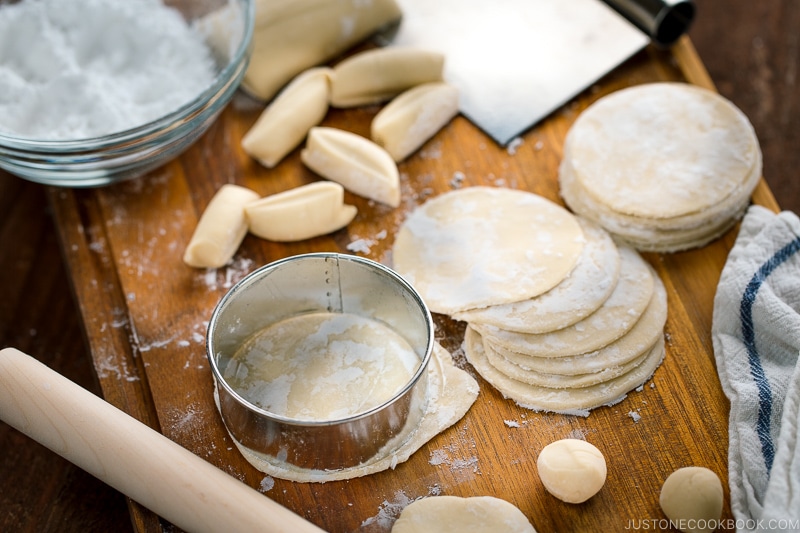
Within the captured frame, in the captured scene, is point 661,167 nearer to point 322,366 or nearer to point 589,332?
point 589,332

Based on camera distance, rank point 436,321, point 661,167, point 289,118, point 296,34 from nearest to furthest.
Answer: point 436,321, point 661,167, point 289,118, point 296,34

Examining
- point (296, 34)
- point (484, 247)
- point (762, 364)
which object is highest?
point (296, 34)

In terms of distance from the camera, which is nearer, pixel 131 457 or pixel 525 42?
pixel 131 457

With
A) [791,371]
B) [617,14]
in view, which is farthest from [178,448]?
[617,14]

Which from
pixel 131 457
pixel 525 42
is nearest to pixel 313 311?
pixel 131 457

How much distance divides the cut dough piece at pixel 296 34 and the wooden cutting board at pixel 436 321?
0.08 meters

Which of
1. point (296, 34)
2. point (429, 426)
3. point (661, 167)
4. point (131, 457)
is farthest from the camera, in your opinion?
point (296, 34)

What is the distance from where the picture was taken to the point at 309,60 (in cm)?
171

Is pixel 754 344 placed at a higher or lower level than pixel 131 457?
lower

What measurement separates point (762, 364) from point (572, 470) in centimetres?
34

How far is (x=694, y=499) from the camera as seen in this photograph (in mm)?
1091

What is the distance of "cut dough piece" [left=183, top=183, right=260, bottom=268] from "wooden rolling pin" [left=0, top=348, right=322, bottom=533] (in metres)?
0.32

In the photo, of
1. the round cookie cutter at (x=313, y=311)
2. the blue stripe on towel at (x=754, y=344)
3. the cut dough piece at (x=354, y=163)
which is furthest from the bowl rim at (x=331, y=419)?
the blue stripe on towel at (x=754, y=344)

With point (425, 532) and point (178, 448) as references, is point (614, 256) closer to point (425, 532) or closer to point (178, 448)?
point (425, 532)
